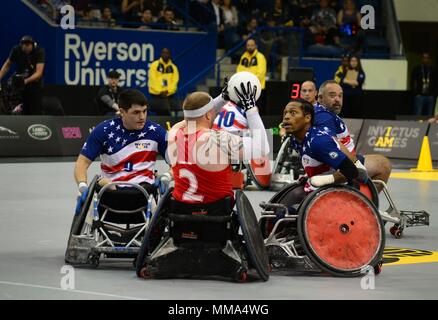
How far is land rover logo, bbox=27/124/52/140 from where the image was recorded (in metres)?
24.1

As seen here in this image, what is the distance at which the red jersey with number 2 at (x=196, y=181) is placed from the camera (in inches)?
398

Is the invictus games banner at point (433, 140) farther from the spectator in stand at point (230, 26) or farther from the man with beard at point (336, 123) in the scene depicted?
the man with beard at point (336, 123)

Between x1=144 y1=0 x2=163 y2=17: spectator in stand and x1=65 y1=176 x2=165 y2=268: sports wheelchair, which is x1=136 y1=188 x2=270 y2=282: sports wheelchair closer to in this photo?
x1=65 y1=176 x2=165 y2=268: sports wheelchair

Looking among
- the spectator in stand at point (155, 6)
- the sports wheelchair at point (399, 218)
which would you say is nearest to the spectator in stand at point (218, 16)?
the spectator in stand at point (155, 6)

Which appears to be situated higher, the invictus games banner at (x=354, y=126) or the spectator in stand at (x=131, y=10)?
the spectator in stand at (x=131, y=10)

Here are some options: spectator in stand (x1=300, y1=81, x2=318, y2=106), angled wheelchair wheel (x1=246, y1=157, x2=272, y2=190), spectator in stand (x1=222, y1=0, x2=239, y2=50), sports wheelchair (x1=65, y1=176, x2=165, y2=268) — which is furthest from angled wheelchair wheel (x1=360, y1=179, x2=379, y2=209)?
spectator in stand (x1=222, y1=0, x2=239, y2=50)

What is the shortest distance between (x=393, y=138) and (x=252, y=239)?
1623 centimetres

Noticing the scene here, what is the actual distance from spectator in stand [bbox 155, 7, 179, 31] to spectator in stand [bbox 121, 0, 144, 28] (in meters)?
0.61

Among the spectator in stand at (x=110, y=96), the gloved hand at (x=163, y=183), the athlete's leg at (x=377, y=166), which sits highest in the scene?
the gloved hand at (x=163, y=183)

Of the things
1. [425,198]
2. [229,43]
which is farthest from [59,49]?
[425,198]

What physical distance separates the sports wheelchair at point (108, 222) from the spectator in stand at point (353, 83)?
1872 cm

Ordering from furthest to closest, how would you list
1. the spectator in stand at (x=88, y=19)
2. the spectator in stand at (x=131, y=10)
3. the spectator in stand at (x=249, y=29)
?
1. the spectator in stand at (x=249, y=29)
2. the spectator in stand at (x=131, y=10)
3. the spectator in stand at (x=88, y=19)

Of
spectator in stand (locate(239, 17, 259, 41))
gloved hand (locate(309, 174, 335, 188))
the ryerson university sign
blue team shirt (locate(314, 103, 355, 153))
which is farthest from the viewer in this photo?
spectator in stand (locate(239, 17, 259, 41))
